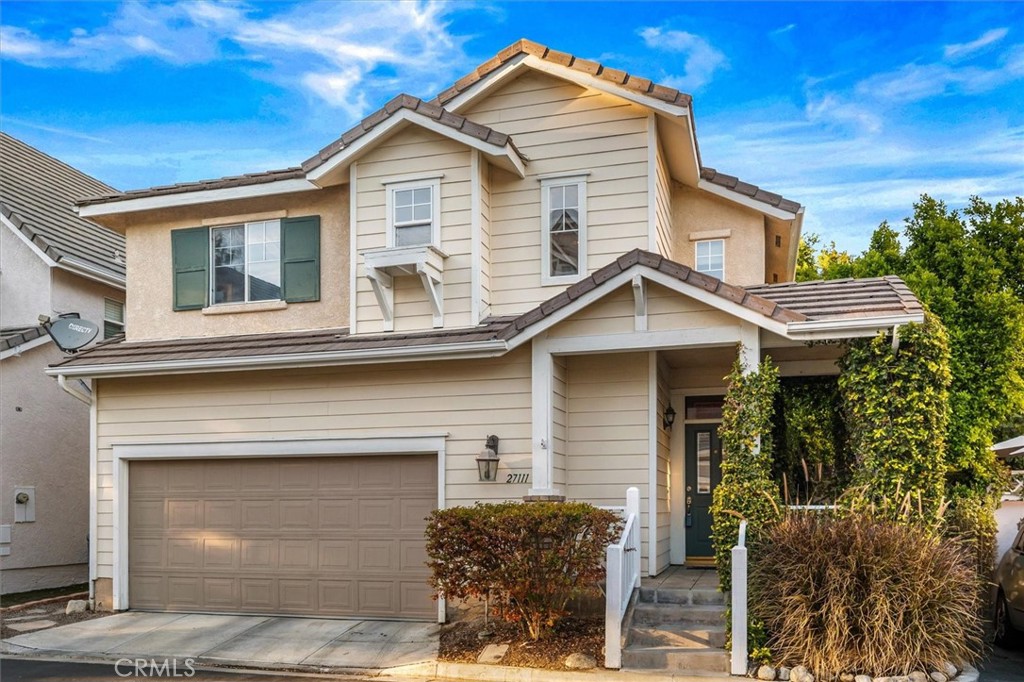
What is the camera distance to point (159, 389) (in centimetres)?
Answer: 1308

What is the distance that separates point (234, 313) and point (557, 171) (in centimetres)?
510

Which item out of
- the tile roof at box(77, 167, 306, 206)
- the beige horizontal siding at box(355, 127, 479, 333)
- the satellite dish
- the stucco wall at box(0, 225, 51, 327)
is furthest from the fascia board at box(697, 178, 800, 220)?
the stucco wall at box(0, 225, 51, 327)

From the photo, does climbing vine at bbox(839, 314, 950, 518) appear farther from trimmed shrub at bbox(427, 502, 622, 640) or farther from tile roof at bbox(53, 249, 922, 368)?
trimmed shrub at bbox(427, 502, 622, 640)

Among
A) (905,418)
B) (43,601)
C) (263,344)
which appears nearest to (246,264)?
(263,344)

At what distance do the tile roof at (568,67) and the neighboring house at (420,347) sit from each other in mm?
31

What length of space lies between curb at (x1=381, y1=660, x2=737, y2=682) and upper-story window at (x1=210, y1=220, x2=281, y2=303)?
5.99 metres

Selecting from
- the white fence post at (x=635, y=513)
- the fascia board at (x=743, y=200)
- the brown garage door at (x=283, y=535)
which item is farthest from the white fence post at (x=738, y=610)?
the fascia board at (x=743, y=200)


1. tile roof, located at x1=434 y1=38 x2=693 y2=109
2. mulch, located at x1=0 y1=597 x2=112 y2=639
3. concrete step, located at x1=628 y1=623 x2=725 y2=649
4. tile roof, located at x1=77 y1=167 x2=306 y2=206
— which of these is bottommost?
mulch, located at x1=0 y1=597 x2=112 y2=639

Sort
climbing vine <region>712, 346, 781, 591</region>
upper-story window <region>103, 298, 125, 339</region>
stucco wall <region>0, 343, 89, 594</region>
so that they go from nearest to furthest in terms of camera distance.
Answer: climbing vine <region>712, 346, 781, 591</region>
stucco wall <region>0, 343, 89, 594</region>
upper-story window <region>103, 298, 125, 339</region>

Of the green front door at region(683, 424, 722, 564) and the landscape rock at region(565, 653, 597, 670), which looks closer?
the landscape rock at region(565, 653, 597, 670)

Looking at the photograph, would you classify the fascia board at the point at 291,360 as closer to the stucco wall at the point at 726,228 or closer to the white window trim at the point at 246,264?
the white window trim at the point at 246,264

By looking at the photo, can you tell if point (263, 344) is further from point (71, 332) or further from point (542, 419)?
point (542, 419)

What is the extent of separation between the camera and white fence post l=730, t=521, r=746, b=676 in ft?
28.6

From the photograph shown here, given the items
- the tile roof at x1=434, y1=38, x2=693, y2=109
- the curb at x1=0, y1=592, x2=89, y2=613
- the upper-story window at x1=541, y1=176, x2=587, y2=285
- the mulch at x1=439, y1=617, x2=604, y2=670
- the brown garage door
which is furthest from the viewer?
the curb at x1=0, y1=592, x2=89, y2=613
